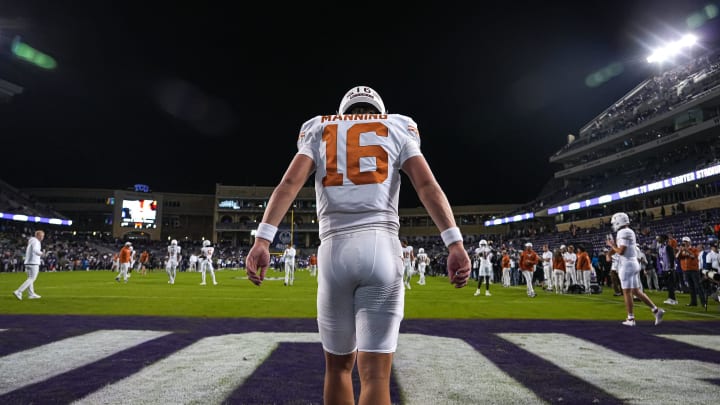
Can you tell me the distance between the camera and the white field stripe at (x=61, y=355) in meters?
3.78

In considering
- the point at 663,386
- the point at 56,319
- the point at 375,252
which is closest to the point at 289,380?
the point at 375,252

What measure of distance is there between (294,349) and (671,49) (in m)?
61.9

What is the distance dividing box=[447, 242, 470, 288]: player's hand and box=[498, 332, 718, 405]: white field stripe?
2.18 meters

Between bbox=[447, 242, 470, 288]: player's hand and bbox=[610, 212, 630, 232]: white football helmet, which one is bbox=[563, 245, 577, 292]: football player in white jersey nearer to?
bbox=[610, 212, 630, 232]: white football helmet


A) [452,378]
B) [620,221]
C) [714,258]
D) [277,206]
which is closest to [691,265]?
[714,258]

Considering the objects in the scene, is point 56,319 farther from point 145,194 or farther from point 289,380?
point 145,194

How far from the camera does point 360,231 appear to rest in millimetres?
2117

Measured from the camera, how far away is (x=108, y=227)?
7438 cm

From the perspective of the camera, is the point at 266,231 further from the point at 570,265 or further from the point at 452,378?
the point at 570,265

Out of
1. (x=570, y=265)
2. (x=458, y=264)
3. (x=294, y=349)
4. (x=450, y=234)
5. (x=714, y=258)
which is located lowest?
(x=294, y=349)

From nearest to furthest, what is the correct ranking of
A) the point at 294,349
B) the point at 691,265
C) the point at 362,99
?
the point at 362,99, the point at 294,349, the point at 691,265

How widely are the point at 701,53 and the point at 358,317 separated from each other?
6388 cm

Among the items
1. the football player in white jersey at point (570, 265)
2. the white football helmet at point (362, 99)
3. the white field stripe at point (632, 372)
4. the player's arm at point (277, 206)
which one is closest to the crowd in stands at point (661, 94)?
the football player in white jersey at point (570, 265)

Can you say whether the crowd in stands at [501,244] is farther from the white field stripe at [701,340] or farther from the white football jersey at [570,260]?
the white field stripe at [701,340]
